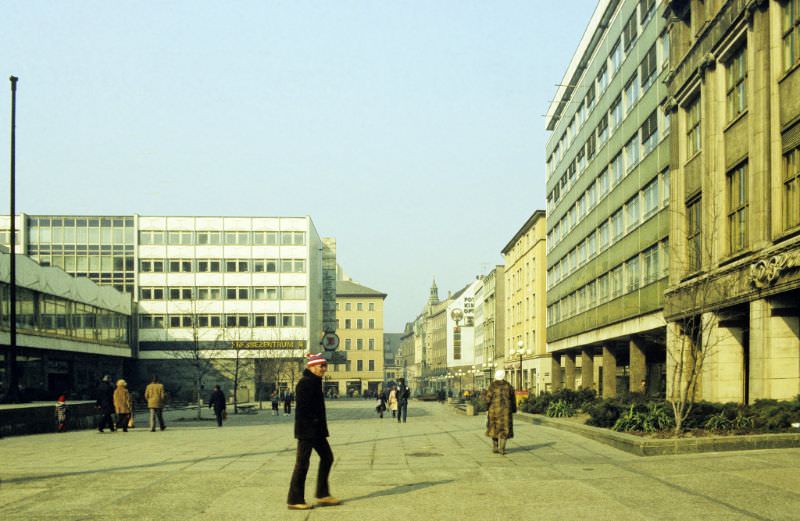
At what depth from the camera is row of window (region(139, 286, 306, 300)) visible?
88.6 m

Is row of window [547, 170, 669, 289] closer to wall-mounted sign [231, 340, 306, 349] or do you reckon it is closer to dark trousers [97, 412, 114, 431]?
dark trousers [97, 412, 114, 431]

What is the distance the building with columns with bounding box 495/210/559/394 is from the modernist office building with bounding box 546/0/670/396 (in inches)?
262

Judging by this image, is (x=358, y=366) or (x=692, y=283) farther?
(x=358, y=366)

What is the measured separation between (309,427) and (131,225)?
83.1 m

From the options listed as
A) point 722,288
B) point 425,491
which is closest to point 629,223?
point 722,288

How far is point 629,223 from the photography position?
135ft

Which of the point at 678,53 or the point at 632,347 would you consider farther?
the point at 632,347

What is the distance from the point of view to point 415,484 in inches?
477

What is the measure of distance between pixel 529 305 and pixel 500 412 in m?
61.8

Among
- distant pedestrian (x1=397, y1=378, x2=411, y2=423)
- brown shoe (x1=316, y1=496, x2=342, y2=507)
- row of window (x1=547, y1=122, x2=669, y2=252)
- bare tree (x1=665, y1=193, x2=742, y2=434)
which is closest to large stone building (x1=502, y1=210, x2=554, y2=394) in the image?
row of window (x1=547, y1=122, x2=669, y2=252)

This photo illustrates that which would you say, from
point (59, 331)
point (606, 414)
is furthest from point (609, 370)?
point (59, 331)

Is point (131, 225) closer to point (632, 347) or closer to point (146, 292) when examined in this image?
point (146, 292)

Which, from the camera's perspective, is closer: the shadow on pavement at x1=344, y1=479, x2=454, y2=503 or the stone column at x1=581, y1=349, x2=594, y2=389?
the shadow on pavement at x1=344, y1=479, x2=454, y2=503

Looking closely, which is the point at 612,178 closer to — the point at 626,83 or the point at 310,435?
the point at 626,83
